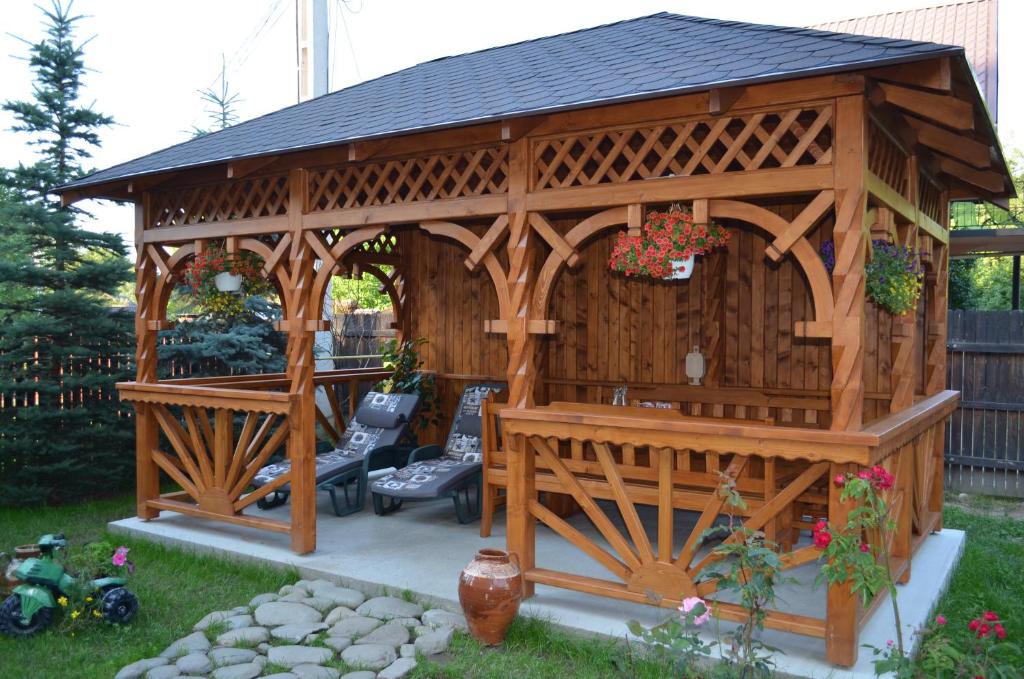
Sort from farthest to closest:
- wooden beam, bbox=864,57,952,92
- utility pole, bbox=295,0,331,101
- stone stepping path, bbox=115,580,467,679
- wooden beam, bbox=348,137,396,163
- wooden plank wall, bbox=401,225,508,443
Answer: utility pole, bbox=295,0,331,101
wooden plank wall, bbox=401,225,508,443
wooden beam, bbox=348,137,396,163
stone stepping path, bbox=115,580,467,679
wooden beam, bbox=864,57,952,92

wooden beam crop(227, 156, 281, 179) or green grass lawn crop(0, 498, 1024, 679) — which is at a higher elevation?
wooden beam crop(227, 156, 281, 179)

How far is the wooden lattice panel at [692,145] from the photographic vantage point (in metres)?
3.85

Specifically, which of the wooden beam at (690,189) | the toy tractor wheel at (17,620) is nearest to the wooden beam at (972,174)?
the wooden beam at (690,189)

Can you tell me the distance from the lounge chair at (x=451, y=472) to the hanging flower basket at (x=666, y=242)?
8.23ft

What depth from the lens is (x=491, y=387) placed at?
24.3 feet

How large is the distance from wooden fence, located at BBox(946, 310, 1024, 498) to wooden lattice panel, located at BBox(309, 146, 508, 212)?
601 cm

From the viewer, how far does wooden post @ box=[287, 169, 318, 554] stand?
18.1 ft

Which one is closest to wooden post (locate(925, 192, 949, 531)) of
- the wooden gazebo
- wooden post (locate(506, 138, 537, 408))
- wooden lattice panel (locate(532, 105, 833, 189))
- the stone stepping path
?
the wooden gazebo

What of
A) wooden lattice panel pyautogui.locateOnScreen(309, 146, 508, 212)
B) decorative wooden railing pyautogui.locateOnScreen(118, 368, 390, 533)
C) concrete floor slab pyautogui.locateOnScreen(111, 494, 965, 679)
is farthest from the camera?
decorative wooden railing pyautogui.locateOnScreen(118, 368, 390, 533)

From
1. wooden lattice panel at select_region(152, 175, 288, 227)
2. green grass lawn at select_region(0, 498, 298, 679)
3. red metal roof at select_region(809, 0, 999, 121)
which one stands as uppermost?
red metal roof at select_region(809, 0, 999, 121)

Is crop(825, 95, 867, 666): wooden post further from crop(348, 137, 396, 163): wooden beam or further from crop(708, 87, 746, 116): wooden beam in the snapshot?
crop(348, 137, 396, 163): wooden beam

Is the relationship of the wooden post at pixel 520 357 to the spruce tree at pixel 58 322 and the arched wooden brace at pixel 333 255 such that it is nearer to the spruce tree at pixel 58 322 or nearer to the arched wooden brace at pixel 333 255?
the arched wooden brace at pixel 333 255

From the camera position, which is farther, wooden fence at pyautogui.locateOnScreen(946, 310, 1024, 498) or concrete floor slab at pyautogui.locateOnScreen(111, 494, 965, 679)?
wooden fence at pyautogui.locateOnScreen(946, 310, 1024, 498)

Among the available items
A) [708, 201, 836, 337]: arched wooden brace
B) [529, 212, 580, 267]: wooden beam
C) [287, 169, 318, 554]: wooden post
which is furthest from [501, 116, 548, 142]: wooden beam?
[287, 169, 318, 554]: wooden post
